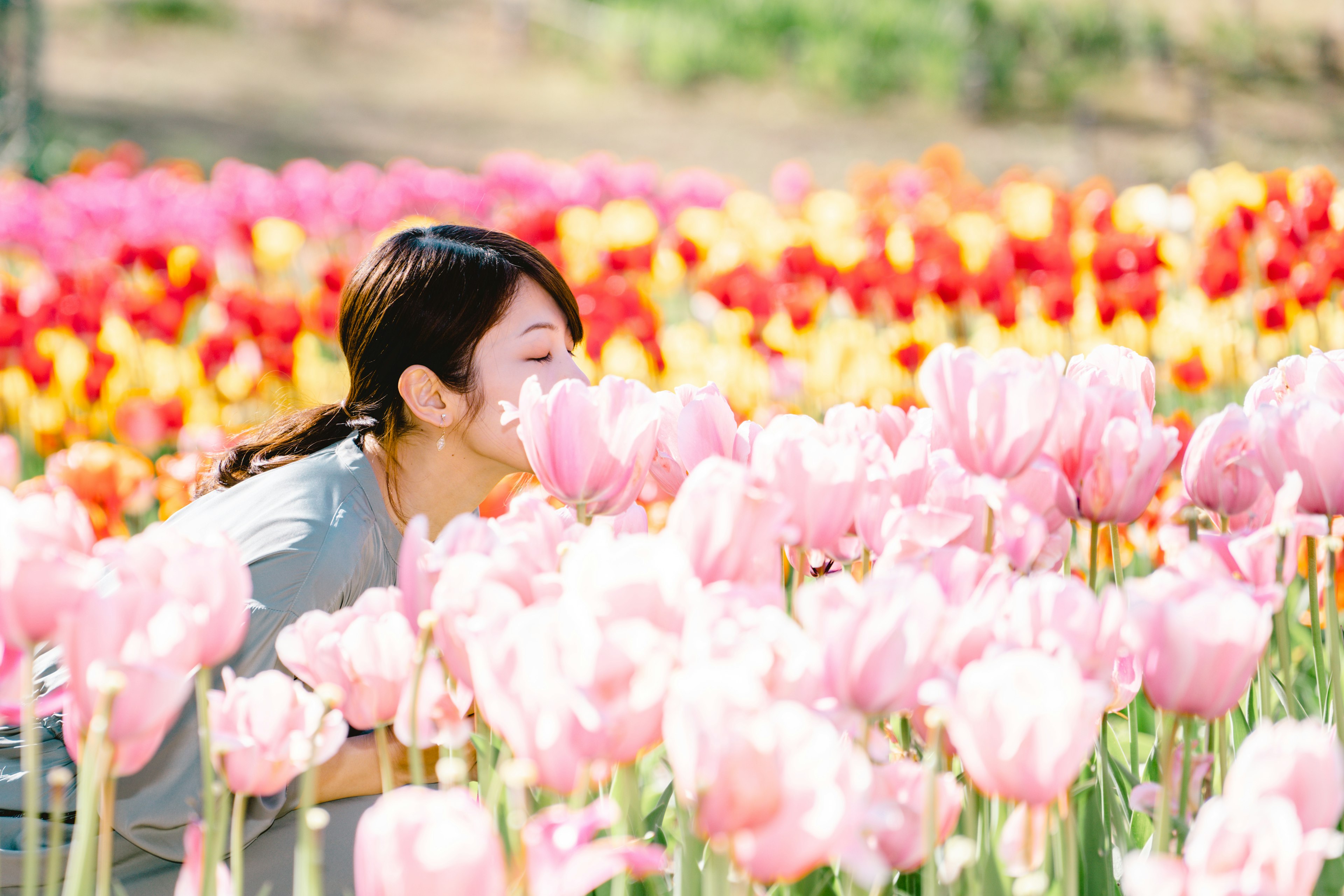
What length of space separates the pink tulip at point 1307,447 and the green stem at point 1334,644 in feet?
0.16

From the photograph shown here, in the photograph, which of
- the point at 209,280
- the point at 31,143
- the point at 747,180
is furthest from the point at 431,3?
the point at 209,280

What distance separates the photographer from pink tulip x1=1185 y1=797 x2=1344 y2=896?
75 cm

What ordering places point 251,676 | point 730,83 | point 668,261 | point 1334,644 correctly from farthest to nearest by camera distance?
point 730,83 → point 668,261 → point 251,676 → point 1334,644

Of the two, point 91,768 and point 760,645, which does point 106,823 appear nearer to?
point 91,768

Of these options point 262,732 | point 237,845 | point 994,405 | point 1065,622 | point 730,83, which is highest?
point 730,83

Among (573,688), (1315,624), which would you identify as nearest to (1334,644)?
(1315,624)

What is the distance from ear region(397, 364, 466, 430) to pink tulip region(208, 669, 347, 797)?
1.04 meters

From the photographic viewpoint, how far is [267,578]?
5.62 ft

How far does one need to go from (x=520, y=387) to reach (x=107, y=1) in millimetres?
17721

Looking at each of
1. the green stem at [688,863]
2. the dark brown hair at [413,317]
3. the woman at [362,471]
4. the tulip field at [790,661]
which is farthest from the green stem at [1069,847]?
the dark brown hair at [413,317]

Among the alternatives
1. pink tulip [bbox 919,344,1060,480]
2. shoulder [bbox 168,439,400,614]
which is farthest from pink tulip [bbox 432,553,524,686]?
shoulder [bbox 168,439,400,614]

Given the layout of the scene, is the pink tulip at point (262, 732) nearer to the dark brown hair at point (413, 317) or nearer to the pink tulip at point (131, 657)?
the pink tulip at point (131, 657)

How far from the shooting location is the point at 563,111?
15.1m

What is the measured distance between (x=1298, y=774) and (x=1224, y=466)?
0.49 meters
